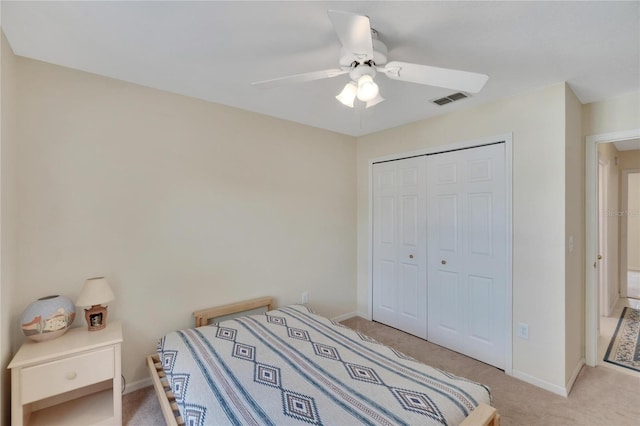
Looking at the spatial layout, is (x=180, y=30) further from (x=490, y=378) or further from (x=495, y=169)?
(x=490, y=378)

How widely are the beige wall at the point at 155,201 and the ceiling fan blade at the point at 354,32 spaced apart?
1718 millimetres

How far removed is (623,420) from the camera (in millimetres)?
1932

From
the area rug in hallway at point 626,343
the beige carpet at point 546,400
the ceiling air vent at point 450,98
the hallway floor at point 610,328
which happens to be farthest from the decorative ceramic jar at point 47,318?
the area rug in hallway at point 626,343

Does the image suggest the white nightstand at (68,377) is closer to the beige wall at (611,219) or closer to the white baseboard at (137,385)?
the white baseboard at (137,385)

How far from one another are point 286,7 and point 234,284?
7.59 feet

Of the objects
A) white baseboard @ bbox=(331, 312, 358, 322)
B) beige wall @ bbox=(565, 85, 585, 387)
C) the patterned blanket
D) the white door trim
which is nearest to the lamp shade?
the patterned blanket

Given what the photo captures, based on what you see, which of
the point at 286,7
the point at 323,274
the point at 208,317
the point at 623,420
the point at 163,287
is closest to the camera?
the point at 286,7

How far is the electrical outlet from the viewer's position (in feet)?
7.95

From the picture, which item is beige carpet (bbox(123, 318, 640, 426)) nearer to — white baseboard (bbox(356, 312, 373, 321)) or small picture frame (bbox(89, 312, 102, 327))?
small picture frame (bbox(89, 312, 102, 327))

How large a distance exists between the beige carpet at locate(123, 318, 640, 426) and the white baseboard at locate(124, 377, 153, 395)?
34mm

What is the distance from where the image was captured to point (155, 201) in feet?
7.79

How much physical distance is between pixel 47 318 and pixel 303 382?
1648 millimetres

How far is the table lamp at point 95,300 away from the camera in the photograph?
75.0 inches

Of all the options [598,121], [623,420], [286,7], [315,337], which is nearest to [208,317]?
[315,337]
